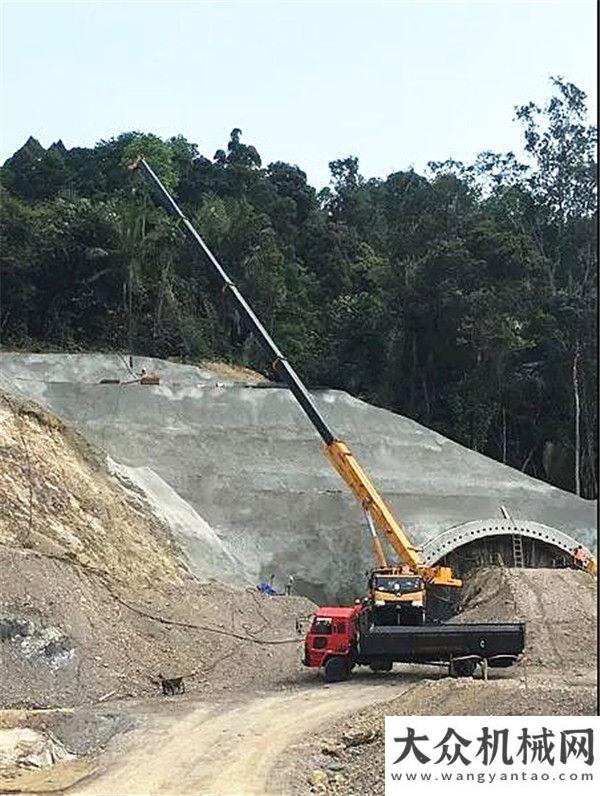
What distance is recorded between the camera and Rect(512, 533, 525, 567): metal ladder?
2806cm

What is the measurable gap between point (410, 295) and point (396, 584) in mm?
23995

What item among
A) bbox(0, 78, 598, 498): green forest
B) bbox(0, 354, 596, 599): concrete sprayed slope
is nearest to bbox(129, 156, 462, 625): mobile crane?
bbox(0, 354, 596, 599): concrete sprayed slope

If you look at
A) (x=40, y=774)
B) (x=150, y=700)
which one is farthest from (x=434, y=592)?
(x=40, y=774)

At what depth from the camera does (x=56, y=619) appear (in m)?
17.5

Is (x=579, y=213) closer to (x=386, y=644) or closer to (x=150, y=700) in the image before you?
(x=386, y=644)

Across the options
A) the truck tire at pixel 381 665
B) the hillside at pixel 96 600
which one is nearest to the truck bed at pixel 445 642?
the truck tire at pixel 381 665

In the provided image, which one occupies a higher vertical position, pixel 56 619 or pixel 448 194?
pixel 448 194

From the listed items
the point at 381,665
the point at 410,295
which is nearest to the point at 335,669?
the point at 381,665

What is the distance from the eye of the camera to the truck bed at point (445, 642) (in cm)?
1762

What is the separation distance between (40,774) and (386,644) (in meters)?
7.48

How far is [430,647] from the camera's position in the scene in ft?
57.9

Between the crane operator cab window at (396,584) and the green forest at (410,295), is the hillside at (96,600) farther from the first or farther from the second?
the green forest at (410,295)

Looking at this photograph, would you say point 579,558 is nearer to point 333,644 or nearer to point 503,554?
point 503,554

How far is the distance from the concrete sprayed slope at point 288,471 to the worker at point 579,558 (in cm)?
285
